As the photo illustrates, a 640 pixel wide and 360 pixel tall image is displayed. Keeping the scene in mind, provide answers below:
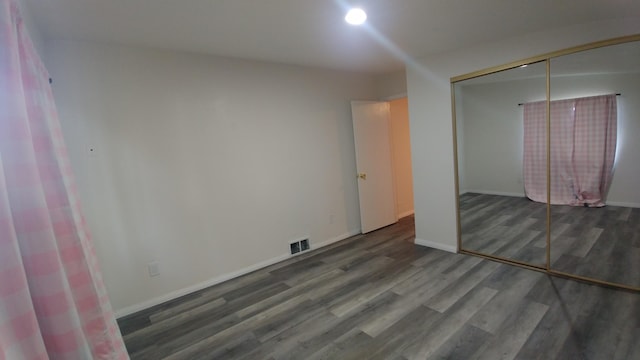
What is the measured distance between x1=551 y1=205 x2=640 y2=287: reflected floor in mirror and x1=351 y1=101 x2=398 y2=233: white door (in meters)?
2.20

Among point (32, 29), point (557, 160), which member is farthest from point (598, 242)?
point (32, 29)

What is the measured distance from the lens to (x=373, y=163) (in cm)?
443

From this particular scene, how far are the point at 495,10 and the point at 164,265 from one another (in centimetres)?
368

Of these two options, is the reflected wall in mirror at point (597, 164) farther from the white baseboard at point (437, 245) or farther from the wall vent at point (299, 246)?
the wall vent at point (299, 246)

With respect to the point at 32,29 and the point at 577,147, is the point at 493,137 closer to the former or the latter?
the point at 577,147

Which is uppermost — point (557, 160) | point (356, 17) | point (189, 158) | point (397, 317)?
point (356, 17)

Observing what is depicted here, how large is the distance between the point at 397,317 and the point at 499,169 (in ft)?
7.11

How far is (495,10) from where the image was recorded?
7.24 ft

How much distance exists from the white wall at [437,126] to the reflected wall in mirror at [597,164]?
0.53 meters

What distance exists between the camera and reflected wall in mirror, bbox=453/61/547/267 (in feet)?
9.63

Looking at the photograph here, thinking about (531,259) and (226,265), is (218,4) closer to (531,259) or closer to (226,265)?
(226,265)

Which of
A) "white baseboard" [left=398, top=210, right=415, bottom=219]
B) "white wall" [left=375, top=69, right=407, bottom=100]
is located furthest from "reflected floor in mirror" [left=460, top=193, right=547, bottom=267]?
"white wall" [left=375, top=69, right=407, bottom=100]

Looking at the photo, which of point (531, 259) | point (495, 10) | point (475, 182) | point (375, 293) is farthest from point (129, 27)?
point (531, 259)

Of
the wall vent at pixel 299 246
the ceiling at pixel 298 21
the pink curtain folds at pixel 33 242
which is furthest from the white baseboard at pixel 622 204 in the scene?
the pink curtain folds at pixel 33 242
